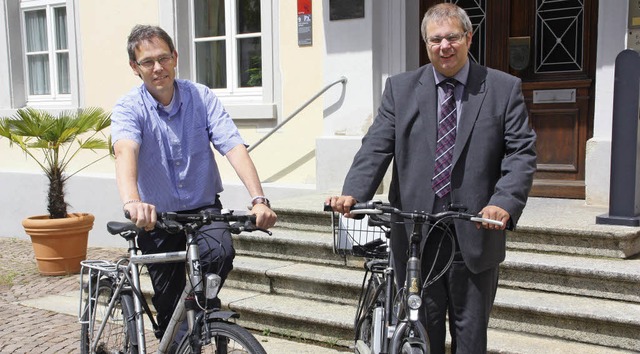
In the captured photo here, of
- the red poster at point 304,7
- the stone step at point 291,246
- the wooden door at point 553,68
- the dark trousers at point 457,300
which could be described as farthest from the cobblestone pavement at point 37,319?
the red poster at point 304,7

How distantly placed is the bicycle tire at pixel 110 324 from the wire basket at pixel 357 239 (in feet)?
3.43

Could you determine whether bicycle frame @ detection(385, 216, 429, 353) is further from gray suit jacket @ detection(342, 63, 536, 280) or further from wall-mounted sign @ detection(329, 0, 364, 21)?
wall-mounted sign @ detection(329, 0, 364, 21)

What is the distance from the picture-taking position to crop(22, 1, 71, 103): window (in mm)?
10234

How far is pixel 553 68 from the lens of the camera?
664 cm

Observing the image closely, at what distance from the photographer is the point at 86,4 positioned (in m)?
9.55

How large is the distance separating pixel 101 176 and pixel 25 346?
14.5ft

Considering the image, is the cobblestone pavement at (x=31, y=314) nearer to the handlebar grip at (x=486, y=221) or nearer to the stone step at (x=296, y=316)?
the stone step at (x=296, y=316)

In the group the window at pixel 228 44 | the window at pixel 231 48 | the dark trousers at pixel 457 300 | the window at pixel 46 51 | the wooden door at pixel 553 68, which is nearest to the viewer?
the dark trousers at pixel 457 300

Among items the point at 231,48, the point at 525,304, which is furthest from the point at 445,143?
the point at 231,48

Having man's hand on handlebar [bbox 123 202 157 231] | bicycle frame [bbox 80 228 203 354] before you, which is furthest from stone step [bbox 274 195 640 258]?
man's hand on handlebar [bbox 123 202 157 231]

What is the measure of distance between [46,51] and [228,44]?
340 cm

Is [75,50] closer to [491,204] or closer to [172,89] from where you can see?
[172,89]

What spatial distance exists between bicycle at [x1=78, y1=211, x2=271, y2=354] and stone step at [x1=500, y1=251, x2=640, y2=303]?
230cm

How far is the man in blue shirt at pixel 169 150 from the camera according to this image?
3314 millimetres
